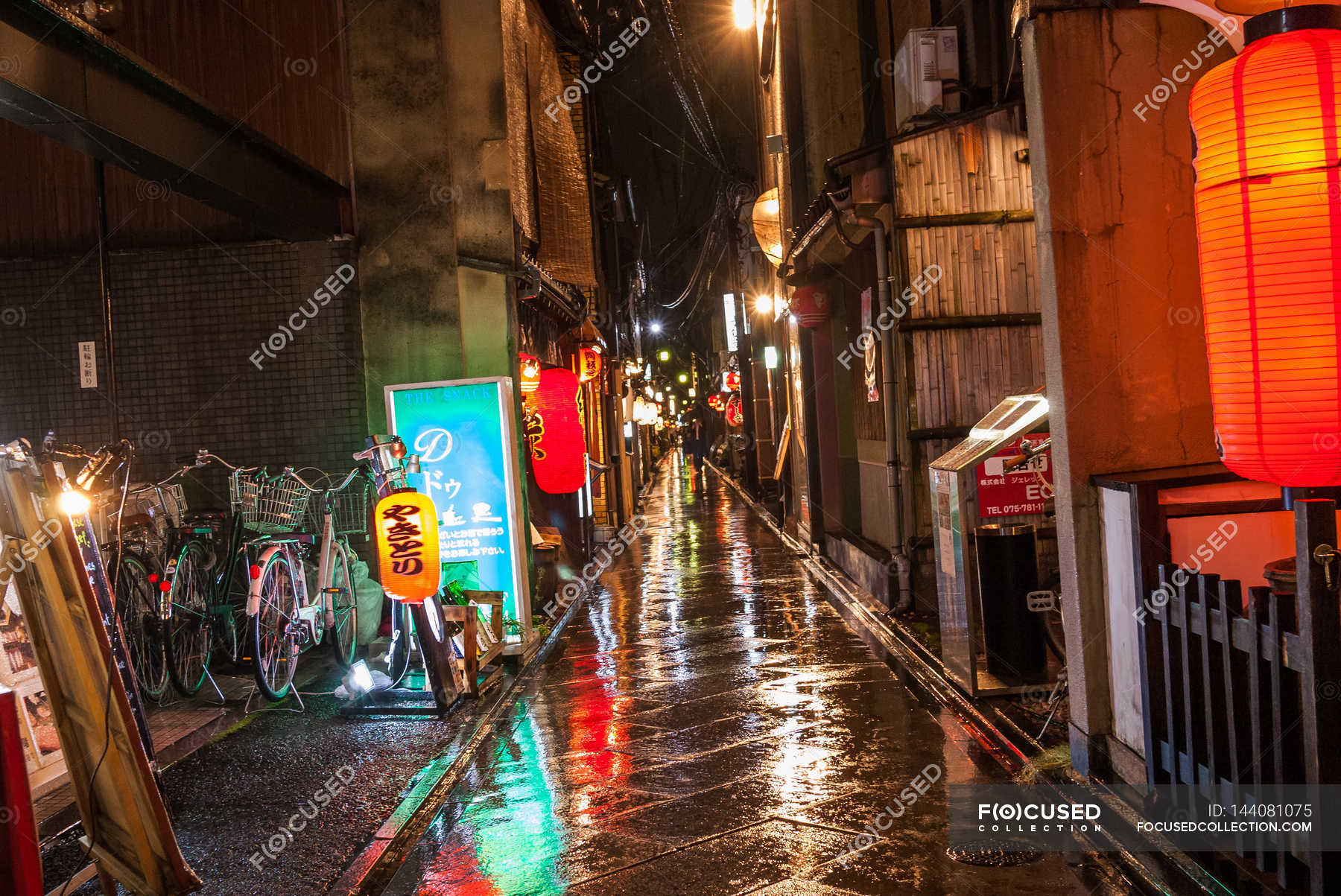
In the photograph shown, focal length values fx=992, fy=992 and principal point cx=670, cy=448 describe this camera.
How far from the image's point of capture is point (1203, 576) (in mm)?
5031

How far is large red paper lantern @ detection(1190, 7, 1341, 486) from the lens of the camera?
407 cm

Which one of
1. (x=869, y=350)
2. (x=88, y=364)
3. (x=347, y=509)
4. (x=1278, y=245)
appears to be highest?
(x=88, y=364)

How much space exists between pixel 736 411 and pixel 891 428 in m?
30.0

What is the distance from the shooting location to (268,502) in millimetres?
9555

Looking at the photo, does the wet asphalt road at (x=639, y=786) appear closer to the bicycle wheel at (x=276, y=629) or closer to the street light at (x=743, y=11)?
the bicycle wheel at (x=276, y=629)

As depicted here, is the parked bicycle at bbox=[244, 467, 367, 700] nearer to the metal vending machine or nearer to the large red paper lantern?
the metal vending machine

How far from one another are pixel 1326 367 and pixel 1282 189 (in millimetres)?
775

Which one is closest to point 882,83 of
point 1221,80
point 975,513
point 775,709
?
point 975,513

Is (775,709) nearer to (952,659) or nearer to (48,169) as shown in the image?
(952,659)

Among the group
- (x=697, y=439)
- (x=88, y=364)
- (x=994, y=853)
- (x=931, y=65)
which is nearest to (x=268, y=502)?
(x=88, y=364)

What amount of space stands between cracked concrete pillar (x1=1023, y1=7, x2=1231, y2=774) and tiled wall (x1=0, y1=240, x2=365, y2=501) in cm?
827

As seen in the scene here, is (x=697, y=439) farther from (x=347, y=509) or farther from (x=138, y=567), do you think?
(x=138, y=567)

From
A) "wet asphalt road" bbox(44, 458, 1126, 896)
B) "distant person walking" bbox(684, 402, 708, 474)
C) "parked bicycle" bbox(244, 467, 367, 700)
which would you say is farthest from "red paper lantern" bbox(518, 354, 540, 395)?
"distant person walking" bbox(684, 402, 708, 474)

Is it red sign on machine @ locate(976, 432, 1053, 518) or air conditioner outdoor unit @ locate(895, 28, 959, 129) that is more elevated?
air conditioner outdoor unit @ locate(895, 28, 959, 129)
